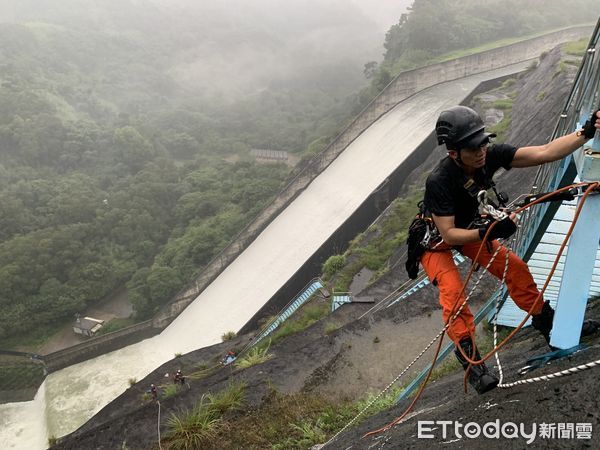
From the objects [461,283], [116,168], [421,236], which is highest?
[421,236]

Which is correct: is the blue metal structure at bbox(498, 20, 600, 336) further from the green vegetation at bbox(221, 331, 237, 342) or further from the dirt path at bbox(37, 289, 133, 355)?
the dirt path at bbox(37, 289, 133, 355)

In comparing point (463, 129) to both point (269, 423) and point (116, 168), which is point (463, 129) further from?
point (116, 168)

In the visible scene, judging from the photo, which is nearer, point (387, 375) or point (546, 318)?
point (546, 318)

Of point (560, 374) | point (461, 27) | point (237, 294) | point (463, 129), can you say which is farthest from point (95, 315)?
point (461, 27)

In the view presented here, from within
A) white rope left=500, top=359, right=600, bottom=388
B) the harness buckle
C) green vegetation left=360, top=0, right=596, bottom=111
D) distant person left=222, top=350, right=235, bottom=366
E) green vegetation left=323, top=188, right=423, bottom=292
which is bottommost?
distant person left=222, top=350, right=235, bottom=366

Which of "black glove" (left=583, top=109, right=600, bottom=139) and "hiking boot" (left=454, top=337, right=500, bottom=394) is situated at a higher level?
"black glove" (left=583, top=109, right=600, bottom=139)

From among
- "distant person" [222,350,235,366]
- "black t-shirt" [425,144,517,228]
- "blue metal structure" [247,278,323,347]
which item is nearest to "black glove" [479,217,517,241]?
"black t-shirt" [425,144,517,228]

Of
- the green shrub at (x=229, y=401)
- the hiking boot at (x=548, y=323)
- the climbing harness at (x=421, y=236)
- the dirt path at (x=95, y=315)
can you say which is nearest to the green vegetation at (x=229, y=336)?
the green shrub at (x=229, y=401)

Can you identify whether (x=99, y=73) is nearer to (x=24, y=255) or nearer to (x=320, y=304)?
(x=24, y=255)
